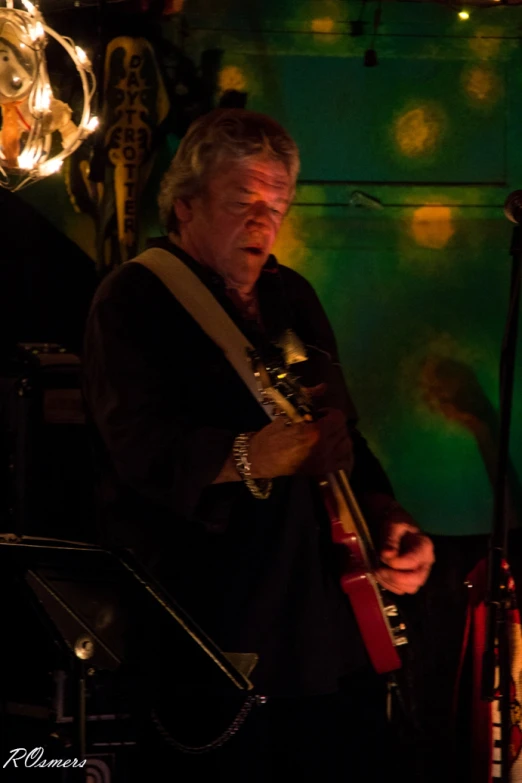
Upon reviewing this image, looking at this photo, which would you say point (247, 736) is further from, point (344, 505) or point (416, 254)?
point (416, 254)

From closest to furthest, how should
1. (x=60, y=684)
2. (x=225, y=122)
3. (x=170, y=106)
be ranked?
(x=60, y=684) → (x=225, y=122) → (x=170, y=106)

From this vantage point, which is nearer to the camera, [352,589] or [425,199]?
[352,589]

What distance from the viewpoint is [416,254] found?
12.3ft

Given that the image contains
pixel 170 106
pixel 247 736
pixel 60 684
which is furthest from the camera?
pixel 170 106

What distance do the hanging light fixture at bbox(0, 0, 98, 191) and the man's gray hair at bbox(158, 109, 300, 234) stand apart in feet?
1.11

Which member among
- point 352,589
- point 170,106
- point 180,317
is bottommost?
point 352,589

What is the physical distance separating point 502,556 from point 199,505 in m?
0.89

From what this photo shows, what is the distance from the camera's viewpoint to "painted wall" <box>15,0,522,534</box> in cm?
363

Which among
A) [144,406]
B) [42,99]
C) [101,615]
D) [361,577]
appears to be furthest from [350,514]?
[42,99]

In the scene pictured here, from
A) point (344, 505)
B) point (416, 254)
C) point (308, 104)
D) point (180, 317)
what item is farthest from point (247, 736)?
point (308, 104)

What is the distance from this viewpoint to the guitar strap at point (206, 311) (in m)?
2.61

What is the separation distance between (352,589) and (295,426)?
0.50 m

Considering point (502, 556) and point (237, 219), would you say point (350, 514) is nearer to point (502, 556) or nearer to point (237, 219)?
→ point (502, 556)

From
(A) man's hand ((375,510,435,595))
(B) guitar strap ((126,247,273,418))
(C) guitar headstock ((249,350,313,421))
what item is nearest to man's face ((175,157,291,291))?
(B) guitar strap ((126,247,273,418))
